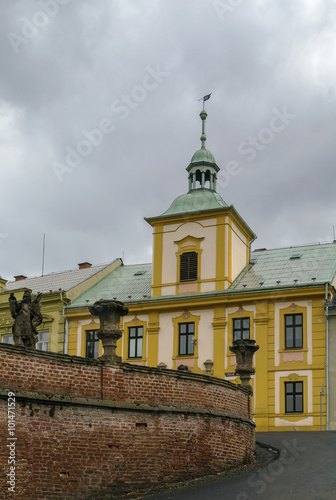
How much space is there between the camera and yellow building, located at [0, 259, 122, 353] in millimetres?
38594

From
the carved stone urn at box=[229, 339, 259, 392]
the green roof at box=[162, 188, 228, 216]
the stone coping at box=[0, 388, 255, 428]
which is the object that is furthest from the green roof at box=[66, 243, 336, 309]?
the stone coping at box=[0, 388, 255, 428]

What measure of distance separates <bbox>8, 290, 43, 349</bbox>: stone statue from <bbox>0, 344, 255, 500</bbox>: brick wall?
2.28 metres

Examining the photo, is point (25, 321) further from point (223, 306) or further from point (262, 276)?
point (262, 276)

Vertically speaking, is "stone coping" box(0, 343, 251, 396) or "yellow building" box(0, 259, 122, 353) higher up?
"yellow building" box(0, 259, 122, 353)

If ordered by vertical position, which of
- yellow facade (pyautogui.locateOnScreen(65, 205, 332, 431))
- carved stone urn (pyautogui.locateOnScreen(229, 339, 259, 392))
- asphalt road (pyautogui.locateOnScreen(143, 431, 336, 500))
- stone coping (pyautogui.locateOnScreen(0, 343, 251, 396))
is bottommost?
asphalt road (pyautogui.locateOnScreen(143, 431, 336, 500))

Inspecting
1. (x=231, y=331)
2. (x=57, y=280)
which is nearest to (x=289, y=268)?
(x=231, y=331)

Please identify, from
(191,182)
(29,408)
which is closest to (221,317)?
(191,182)

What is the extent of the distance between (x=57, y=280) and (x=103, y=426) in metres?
26.5

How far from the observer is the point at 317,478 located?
1825 centimetres

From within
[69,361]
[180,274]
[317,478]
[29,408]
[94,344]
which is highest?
[180,274]

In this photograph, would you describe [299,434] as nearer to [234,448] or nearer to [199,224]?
[234,448]

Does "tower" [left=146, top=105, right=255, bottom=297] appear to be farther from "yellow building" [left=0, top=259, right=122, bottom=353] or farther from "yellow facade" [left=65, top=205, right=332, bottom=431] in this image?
"yellow building" [left=0, top=259, right=122, bottom=353]

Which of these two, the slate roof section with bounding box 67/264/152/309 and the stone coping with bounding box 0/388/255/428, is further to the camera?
the slate roof section with bounding box 67/264/152/309

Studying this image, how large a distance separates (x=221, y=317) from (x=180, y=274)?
3.25m
